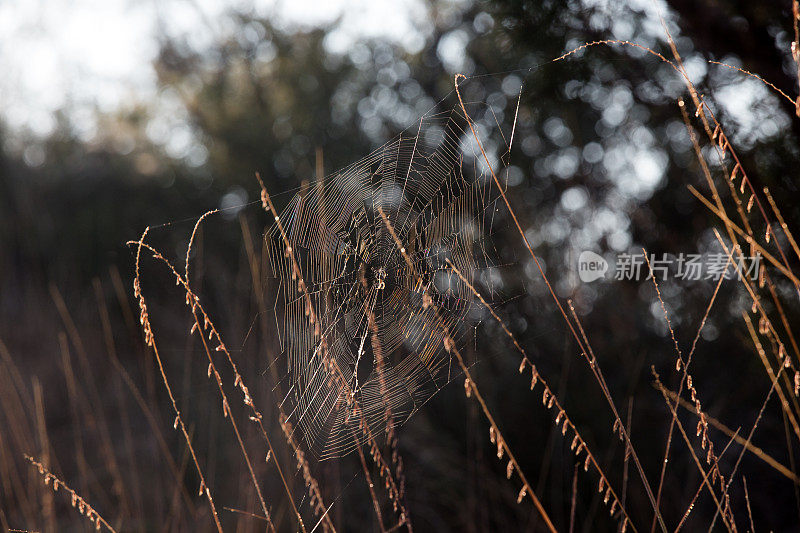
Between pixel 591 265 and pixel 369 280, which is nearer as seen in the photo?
pixel 369 280

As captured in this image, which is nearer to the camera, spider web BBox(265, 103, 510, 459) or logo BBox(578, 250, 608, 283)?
spider web BBox(265, 103, 510, 459)

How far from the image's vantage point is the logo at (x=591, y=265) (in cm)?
257

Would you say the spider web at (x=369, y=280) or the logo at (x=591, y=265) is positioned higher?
the spider web at (x=369, y=280)

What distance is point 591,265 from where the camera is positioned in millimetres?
2586

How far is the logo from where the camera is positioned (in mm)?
2566

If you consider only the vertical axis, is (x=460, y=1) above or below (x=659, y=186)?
above

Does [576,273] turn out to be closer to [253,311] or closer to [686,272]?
[686,272]

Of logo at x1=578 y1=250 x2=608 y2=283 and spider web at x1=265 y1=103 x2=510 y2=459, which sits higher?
spider web at x1=265 y1=103 x2=510 y2=459

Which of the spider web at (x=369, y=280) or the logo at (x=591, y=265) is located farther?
the logo at (x=591, y=265)

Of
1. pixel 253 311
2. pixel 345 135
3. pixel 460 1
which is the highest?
pixel 460 1

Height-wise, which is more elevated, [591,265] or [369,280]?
[369,280]

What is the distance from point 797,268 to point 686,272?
31.9 inches

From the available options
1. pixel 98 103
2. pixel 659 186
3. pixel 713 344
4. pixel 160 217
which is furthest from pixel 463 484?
pixel 98 103

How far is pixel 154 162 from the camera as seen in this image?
562cm
